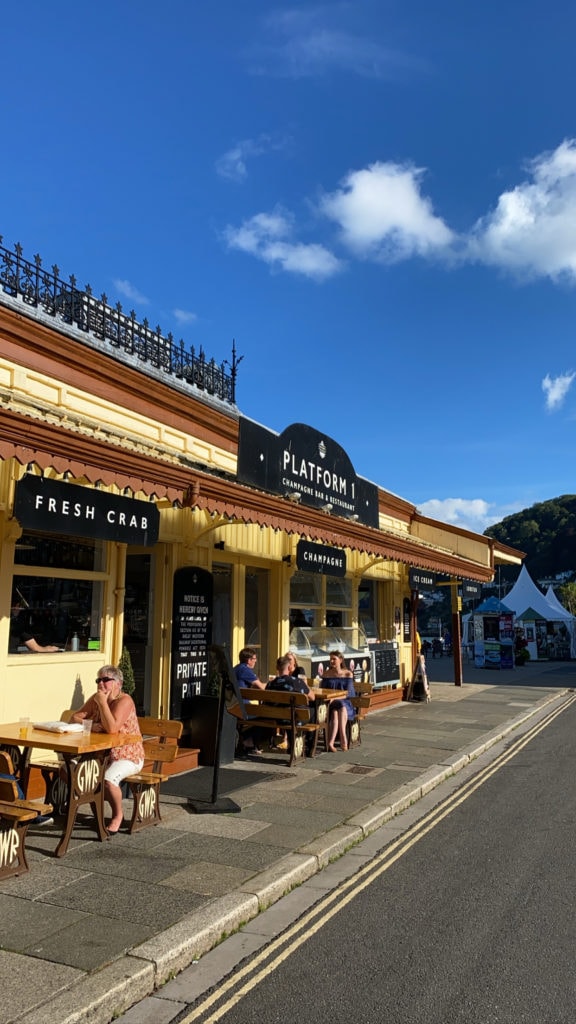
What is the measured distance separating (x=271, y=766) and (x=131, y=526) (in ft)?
11.8

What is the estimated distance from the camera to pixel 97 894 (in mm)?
4520

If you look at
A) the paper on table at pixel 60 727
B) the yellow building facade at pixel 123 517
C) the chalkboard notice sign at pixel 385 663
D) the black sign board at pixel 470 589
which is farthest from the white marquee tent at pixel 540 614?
the paper on table at pixel 60 727

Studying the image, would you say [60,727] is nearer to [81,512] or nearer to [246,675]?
[81,512]

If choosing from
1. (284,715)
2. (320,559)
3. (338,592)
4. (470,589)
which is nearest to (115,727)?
(284,715)

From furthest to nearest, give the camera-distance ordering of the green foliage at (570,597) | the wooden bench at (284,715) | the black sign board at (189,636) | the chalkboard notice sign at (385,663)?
the green foliage at (570,597), the chalkboard notice sign at (385,663), the black sign board at (189,636), the wooden bench at (284,715)

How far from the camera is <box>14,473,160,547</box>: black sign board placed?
613 cm

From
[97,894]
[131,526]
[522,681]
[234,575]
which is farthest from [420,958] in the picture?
[522,681]

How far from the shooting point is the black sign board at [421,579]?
16344mm

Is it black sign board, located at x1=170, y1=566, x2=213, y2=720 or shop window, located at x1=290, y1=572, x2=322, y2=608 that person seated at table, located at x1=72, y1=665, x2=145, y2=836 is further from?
shop window, located at x1=290, y1=572, x2=322, y2=608

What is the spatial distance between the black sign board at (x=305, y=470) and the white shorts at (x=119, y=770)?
4210 millimetres

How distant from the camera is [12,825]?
15.3 ft

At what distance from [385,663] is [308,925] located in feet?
36.3

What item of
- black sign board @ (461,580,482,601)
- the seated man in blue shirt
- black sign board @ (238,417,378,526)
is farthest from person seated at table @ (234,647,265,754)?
black sign board @ (461,580,482,601)

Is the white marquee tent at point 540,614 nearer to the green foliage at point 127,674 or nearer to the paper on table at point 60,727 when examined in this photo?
the green foliage at point 127,674
